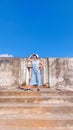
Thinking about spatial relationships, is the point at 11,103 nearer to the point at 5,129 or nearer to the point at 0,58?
the point at 5,129

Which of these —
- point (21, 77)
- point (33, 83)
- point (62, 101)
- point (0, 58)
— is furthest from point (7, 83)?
point (62, 101)

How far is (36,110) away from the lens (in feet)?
11.5

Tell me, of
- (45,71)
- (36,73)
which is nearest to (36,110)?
(36,73)

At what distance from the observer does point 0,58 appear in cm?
721

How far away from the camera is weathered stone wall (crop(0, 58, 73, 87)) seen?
23.3ft

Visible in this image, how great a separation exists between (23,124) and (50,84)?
14.0 ft

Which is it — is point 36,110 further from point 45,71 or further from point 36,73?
point 45,71

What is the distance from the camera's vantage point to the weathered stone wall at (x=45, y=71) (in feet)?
23.3

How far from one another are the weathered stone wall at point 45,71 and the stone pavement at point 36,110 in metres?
2.73

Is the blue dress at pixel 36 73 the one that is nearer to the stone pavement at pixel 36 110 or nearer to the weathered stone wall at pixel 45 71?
the stone pavement at pixel 36 110

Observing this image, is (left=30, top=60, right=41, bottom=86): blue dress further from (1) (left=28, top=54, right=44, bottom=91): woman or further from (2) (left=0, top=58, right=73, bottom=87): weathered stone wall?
(2) (left=0, top=58, right=73, bottom=87): weathered stone wall

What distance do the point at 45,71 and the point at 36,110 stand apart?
3797 millimetres

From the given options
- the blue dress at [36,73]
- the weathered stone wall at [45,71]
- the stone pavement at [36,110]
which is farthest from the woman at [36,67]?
the weathered stone wall at [45,71]

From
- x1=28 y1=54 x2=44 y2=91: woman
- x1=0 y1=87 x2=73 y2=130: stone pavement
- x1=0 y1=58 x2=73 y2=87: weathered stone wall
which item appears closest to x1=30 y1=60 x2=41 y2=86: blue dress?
x1=28 y1=54 x2=44 y2=91: woman
